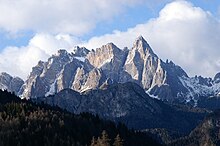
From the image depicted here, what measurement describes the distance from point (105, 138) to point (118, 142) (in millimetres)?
4628

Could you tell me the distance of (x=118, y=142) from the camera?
531ft

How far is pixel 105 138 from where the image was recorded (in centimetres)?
16462
